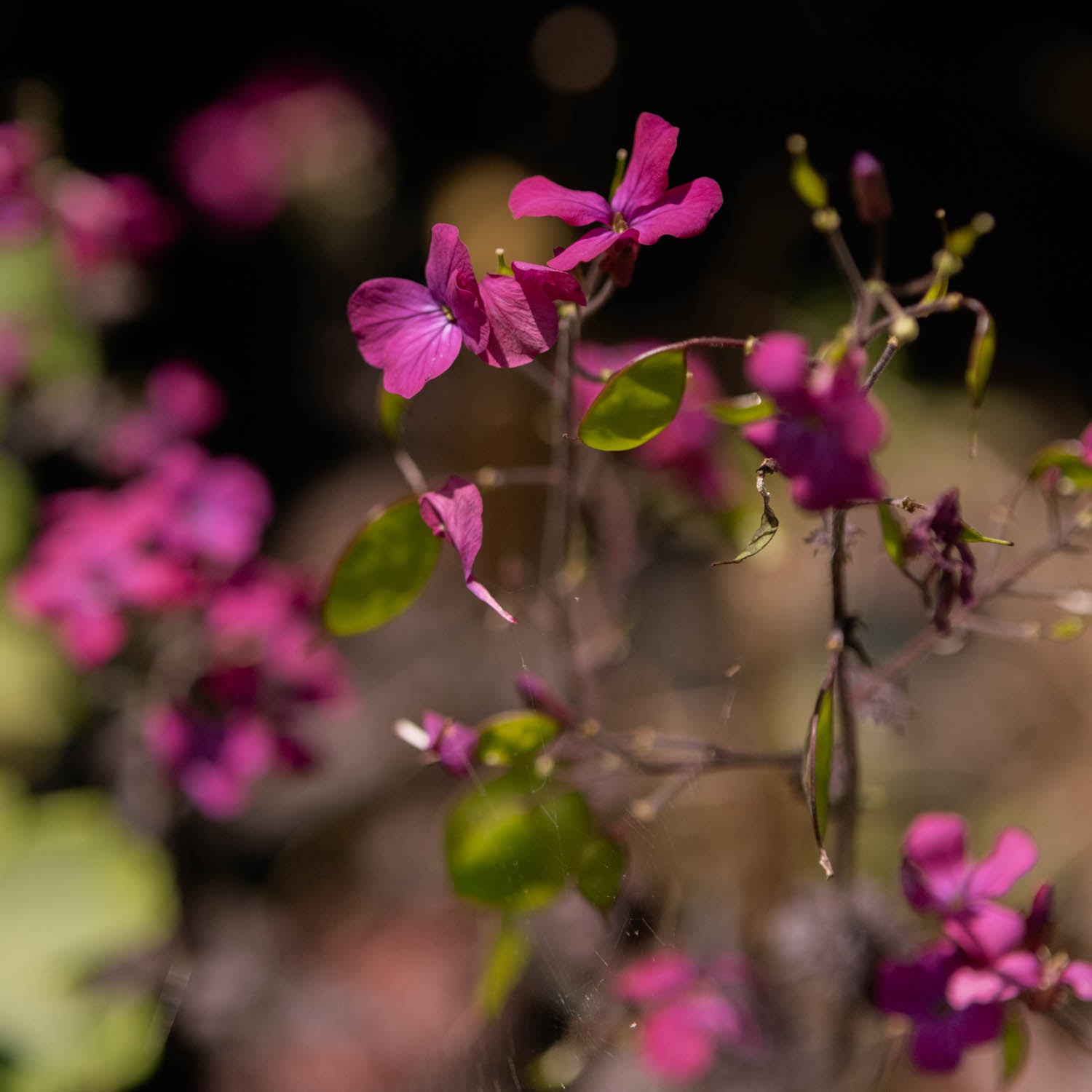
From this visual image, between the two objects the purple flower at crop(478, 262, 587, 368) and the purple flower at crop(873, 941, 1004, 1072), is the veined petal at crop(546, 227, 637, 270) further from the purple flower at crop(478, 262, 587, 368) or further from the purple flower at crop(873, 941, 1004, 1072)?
the purple flower at crop(873, 941, 1004, 1072)

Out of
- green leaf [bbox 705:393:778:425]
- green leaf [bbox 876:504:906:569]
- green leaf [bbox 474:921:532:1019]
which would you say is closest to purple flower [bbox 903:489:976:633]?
green leaf [bbox 876:504:906:569]

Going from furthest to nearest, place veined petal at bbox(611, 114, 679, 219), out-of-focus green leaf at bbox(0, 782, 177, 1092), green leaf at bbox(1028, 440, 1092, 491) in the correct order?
1. out-of-focus green leaf at bbox(0, 782, 177, 1092)
2. green leaf at bbox(1028, 440, 1092, 491)
3. veined petal at bbox(611, 114, 679, 219)

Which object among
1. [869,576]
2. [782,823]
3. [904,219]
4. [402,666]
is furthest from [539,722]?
[904,219]

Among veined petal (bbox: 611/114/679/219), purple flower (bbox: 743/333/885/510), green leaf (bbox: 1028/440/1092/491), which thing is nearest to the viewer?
purple flower (bbox: 743/333/885/510)

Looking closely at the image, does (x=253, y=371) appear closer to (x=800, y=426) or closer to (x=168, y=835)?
(x=168, y=835)

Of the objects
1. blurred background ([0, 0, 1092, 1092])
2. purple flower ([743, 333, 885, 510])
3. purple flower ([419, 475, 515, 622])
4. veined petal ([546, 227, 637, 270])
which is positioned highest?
veined petal ([546, 227, 637, 270])

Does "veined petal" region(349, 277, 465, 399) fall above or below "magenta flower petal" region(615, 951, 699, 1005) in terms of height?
above
